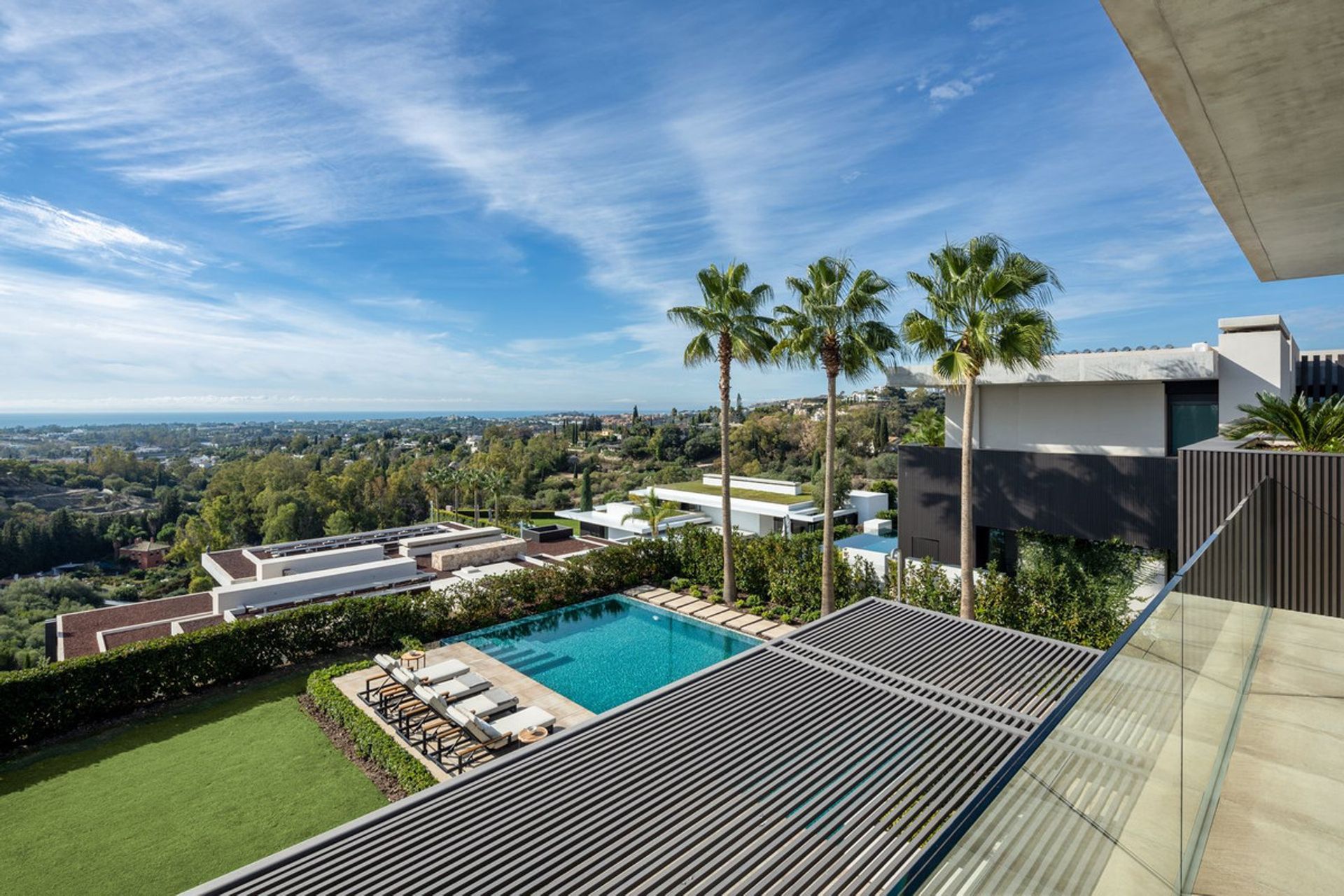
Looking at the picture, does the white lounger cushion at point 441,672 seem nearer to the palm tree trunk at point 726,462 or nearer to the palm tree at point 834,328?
the palm tree trunk at point 726,462

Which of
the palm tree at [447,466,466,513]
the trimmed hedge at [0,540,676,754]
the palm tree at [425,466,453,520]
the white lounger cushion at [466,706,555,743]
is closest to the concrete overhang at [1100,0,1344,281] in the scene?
the white lounger cushion at [466,706,555,743]

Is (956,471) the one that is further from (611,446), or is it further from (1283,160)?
(611,446)

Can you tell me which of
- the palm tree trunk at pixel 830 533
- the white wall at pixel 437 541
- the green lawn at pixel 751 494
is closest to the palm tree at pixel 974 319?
the palm tree trunk at pixel 830 533

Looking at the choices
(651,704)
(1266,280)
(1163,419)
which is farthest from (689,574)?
(1266,280)

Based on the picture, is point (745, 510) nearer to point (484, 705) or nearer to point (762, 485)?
point (762, 485)

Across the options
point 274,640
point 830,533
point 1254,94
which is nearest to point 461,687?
point 274,640

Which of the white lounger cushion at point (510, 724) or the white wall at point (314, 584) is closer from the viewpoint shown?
the white lounger cushion at point (510, 724)

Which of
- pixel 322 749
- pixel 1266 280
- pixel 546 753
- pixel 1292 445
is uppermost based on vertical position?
pixel 1266 280

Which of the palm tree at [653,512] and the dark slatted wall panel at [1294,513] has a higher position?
the dark slatted wall panel at [1294,513]
